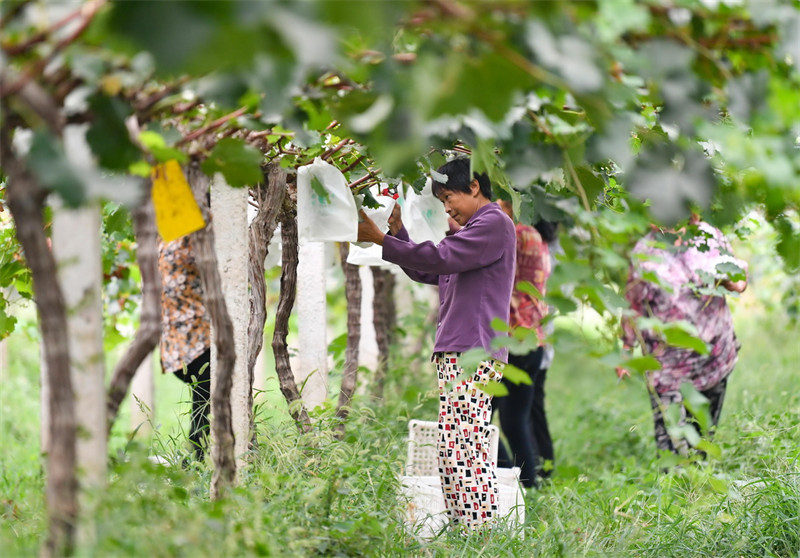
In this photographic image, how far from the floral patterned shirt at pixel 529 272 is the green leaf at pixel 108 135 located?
292cm

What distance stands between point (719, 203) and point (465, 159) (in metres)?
1.22

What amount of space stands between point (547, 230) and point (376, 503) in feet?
7.63

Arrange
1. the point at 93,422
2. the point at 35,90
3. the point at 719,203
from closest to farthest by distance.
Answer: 1. the point at 35,90
2. the point at 93,422
3. the point at 719,203

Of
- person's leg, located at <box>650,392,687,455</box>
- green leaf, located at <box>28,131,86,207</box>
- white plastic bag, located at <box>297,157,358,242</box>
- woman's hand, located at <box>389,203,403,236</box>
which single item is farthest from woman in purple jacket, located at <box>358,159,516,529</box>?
green leaf, located at <box>28,131,86,207</box>

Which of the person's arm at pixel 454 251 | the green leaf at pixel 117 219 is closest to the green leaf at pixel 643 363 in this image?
the person's arm at pixel 454 251

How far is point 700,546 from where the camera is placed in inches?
123

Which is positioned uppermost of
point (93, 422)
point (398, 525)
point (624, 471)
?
point (93, 422)

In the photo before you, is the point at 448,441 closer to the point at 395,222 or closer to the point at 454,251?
the point at 454,251

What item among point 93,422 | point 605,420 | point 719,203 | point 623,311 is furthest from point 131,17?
point 605,420

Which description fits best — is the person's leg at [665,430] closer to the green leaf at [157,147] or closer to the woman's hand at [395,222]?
the woman's hand at [395,222]

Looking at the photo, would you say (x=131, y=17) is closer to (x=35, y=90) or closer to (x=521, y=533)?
(x=35, y=90)

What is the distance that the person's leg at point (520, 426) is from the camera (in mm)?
4379

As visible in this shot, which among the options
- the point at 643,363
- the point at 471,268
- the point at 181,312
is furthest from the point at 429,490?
the point at 643,363

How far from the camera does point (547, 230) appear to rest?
4.91 meters
